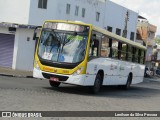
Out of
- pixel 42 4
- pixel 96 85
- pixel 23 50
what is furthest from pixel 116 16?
pixel 96 85

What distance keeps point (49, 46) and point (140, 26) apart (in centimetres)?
6372

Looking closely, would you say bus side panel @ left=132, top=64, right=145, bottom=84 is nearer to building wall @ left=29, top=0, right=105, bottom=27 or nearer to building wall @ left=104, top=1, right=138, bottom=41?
building wall @ left=29, top=0, right=105, bottom=27

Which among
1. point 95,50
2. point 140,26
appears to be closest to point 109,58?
point 95,50

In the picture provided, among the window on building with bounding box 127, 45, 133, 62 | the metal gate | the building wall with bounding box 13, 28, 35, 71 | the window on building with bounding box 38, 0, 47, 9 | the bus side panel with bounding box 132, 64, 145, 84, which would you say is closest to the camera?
the window on building with bounding box 127, 45, 133, 62

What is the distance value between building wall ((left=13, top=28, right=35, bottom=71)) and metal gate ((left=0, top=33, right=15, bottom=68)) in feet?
2.09

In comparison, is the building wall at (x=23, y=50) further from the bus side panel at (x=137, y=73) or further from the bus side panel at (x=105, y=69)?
the bus side panel at (x=105, y=69)

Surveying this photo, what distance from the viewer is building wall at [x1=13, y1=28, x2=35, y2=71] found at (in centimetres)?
3425

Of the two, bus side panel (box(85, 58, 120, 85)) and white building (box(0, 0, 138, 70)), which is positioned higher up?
white building (box(0, 0, 138, 70))

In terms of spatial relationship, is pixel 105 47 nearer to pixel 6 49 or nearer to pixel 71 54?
pixel 71 54

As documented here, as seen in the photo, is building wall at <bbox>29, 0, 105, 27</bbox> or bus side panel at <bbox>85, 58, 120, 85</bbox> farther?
building wall at <bbox>29, 0, 105, 27</bbox>

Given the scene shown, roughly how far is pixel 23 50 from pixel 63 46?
55.7 ft

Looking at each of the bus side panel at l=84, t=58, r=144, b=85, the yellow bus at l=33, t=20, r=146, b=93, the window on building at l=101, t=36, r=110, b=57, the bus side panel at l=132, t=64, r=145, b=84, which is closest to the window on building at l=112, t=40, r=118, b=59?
the bus side panel at l=84, t=58, r=144, b=85

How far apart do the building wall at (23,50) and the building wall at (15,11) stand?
3.70ft

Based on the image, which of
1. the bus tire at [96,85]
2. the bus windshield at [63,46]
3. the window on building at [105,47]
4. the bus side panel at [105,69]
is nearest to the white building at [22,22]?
the bus side panel at [105,69]
